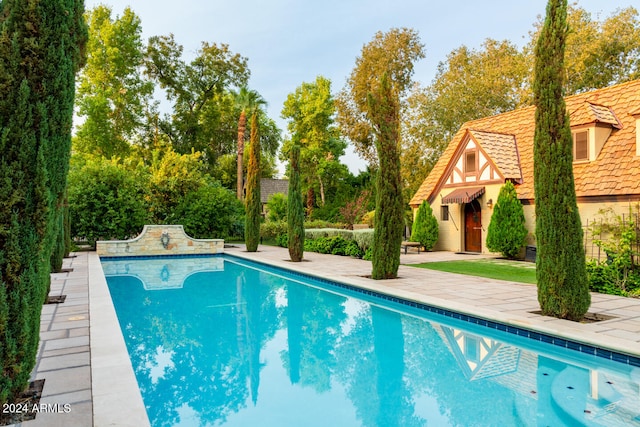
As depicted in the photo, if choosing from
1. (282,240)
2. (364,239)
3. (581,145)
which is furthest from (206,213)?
(581,145)

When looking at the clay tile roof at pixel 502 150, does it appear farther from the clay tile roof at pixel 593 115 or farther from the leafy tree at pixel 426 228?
the leafy tree at pixel 426 228

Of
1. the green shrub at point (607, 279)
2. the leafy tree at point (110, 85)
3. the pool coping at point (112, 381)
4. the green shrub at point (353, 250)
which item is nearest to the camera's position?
the pool coping at point (112, 381)

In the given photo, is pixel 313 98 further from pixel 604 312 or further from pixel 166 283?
pixel 604 312

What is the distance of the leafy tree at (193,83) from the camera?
115 ft

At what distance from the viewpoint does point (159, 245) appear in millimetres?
19859

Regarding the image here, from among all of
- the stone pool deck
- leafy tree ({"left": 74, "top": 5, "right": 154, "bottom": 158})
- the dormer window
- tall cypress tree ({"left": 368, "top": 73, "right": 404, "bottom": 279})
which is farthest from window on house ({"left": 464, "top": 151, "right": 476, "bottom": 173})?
leafy tree ({"left": 74, "top": 5, "right": 154, "bottom": 158})

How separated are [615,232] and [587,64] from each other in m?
17.1

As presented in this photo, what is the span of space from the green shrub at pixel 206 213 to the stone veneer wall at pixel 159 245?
6.81 ft

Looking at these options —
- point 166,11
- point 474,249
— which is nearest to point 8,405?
point 166,11

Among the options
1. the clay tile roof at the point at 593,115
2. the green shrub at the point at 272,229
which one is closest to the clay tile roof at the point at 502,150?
the clay tile roof at the point at 593,115

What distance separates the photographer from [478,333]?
270 inches

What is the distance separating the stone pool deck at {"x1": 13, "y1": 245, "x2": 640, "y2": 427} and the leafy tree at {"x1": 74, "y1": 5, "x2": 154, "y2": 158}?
72.4 feet

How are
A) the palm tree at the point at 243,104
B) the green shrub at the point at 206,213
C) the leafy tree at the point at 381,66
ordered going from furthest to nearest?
the palm tree at the point at 243,104
the leafy tree at the point at 381,66
the green shrub at the point at 206,213

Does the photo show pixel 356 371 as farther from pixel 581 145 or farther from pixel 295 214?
pixel 581 145
